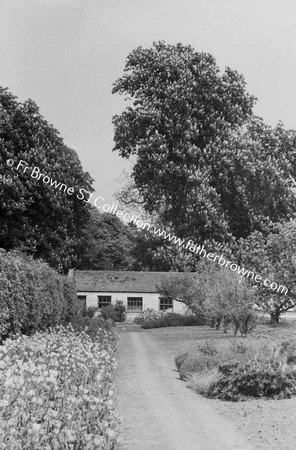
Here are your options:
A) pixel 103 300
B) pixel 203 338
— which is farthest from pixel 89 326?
pixel 103 300

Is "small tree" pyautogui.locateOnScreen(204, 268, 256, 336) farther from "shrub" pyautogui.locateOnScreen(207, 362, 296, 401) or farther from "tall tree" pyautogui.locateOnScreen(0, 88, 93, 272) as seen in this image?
"shrub" pyautogui.locateOnScreen(207, 362, 296, 401)

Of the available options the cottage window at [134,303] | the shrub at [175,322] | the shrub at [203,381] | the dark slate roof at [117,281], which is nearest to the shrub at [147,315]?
the cottage window at [134,303]

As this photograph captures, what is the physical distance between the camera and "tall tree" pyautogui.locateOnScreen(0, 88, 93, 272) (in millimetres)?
39719

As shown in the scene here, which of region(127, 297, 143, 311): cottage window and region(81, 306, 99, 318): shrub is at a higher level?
region(127, 297, 143, 311): cottage window

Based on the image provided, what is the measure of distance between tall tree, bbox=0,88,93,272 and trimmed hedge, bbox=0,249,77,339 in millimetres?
11429

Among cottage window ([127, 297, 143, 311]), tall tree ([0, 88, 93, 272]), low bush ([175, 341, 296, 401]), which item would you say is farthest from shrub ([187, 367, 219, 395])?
cottage window ([127, 297, 143, 311])

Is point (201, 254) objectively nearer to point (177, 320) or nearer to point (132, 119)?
point (177, 320)

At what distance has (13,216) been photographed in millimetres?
40125

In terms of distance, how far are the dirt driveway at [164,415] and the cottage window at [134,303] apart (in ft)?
103

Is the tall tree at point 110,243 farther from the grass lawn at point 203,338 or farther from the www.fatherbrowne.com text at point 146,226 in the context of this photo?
the grass lawn at point 203,338

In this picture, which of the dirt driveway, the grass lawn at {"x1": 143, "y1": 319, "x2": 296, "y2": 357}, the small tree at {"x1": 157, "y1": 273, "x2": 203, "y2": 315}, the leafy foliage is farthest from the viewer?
the small tree at {"x1": 157, "y1": 273, "x2": 203, "y2": 315}

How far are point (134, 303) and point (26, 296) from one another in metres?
32.1

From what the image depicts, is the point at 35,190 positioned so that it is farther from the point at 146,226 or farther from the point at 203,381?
the point at 203,381

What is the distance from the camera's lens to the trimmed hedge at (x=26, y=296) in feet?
62.4
